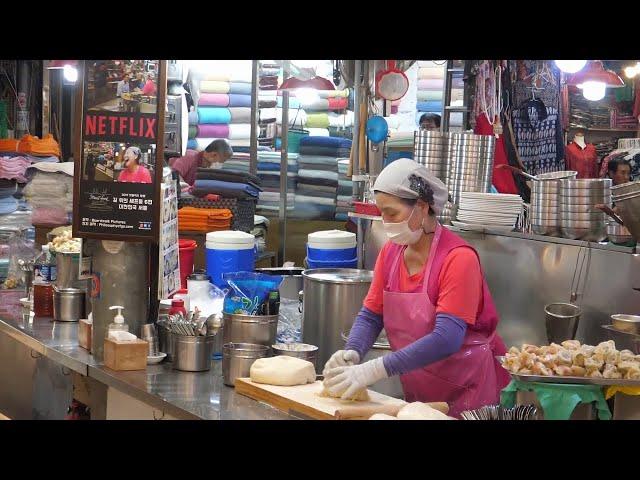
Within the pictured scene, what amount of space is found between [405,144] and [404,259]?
6678 millimetres

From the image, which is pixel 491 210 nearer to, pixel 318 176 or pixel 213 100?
pixel 318 176

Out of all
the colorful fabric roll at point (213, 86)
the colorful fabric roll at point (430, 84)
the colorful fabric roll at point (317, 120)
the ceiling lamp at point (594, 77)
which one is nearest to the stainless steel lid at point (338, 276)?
the ceiling lamp at point (594, 77)

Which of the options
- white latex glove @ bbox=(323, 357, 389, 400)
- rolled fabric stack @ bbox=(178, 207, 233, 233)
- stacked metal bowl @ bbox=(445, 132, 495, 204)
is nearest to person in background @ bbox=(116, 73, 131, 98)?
white latex glove @ bbox=(323, 357, 389, 400)

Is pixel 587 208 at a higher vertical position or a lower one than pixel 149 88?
lower

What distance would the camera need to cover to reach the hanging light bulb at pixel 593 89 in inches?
327

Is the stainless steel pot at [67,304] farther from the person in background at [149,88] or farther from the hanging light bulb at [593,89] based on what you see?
the hanging light bulb at [593,89]

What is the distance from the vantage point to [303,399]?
3.38m

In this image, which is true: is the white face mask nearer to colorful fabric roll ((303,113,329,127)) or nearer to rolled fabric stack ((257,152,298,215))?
rolled fabric stack ((257,152,298,215))

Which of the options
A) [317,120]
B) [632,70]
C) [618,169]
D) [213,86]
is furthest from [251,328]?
[317,120]

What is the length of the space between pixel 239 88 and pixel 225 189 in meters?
2.74

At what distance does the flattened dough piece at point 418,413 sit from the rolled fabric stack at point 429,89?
8.42 meters

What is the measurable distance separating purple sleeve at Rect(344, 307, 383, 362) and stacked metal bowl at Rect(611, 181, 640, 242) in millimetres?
1327

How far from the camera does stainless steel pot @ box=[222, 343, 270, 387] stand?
3.80 m
